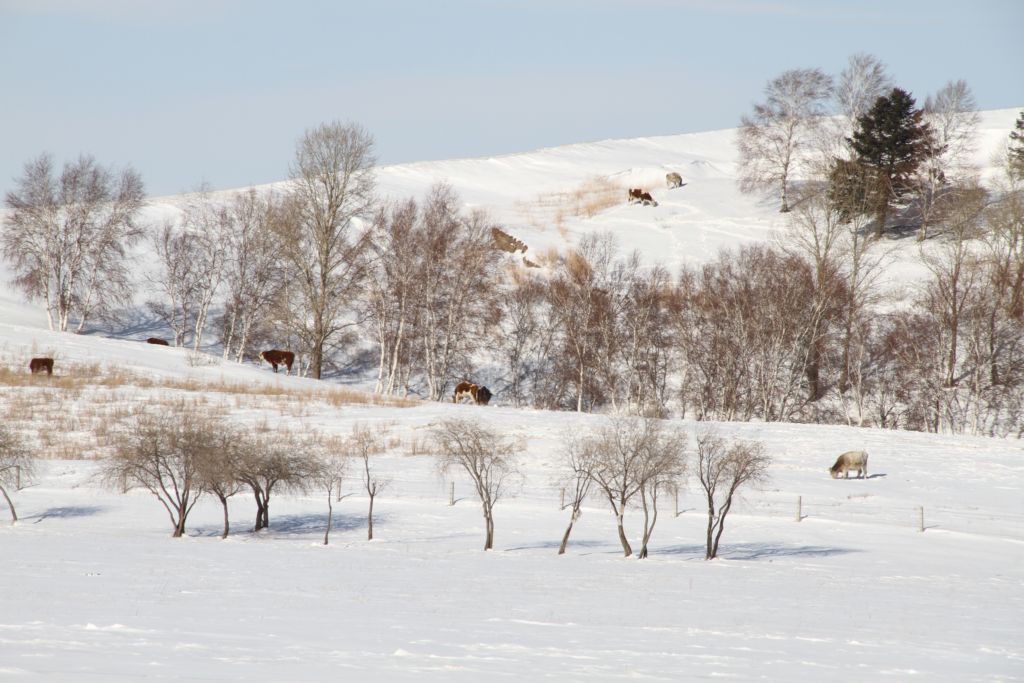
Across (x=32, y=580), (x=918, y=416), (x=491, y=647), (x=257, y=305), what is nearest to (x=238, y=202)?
(x=257, y=305)

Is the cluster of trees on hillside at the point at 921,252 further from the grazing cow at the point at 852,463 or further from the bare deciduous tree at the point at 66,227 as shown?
the bare deciduous tree at the point at 66,227

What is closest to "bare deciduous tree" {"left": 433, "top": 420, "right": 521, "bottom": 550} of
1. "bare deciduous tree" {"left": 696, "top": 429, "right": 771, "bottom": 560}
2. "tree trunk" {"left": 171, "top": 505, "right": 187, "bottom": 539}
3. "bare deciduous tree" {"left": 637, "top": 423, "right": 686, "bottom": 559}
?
"bare deciduous tree" {"left": 637, "top": 423, "right": 686, "bottom": 559}

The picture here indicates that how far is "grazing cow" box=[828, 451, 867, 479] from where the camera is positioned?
3859cm

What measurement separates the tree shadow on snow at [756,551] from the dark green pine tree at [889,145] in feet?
134

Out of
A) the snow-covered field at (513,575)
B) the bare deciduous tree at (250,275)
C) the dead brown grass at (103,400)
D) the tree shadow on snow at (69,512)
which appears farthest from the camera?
the bare deciduous tree at (250,275)

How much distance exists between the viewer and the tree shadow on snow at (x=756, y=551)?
3109 cm

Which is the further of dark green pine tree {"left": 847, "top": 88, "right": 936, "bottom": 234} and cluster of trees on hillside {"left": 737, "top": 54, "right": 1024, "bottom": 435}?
dark green pine tree {"left": 847, "top": 88, "right": 936, "bottom": 234}

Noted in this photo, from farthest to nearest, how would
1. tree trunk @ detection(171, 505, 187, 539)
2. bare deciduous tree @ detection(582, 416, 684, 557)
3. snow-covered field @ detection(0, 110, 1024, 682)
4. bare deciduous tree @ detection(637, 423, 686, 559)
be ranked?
1. tree trunk @ detection(171, 505, 187, 539)
2. bare deciduous tree @ detection(582, 416, 684, 557)
3. bare deciduous tree @ detection(637, 423, 686, 559)
4. snow-covered field @ detection(0, 110, 1024, 682)

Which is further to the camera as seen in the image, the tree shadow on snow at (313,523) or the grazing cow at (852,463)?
the grazing cow at (852,463)

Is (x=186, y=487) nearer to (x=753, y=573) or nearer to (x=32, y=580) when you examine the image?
(x=32, y=580)

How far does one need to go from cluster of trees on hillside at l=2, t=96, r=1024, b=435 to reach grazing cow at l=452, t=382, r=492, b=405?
2483mm

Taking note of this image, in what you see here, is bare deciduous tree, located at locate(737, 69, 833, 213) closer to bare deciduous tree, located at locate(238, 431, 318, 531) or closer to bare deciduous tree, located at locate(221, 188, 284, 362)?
bare deciduous tree, located at locate(221, 188, 284, 362)

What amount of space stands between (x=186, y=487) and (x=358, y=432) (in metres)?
12.3

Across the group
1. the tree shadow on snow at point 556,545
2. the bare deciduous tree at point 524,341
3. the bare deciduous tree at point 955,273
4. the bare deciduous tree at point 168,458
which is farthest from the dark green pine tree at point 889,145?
the bare deciduous tree at point 168,458
